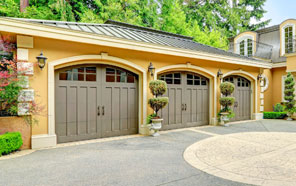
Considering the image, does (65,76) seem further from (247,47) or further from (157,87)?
(247,47)

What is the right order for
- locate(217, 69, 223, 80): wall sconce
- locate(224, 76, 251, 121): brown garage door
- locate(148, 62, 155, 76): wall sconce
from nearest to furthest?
locate(148, 62, 155, 76): wall sconce < locate(217, 69, 223, 80): wall sconce < locate(224, 76, 251, 121): brown garage door

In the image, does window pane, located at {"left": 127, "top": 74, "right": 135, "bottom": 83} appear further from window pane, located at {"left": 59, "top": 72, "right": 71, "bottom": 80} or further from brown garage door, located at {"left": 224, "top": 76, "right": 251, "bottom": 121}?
brown garage door, located at {"left": 224, "top": 76, "right": 251, "bottom": 121}

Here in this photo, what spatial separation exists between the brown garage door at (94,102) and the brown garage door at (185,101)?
1.58m

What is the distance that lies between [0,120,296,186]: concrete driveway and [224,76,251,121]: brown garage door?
20.1 feet

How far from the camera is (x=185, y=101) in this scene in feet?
27.0

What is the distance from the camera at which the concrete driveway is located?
10.5ft

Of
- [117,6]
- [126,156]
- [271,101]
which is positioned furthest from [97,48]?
[271,101]

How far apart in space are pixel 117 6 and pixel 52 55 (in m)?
11.8

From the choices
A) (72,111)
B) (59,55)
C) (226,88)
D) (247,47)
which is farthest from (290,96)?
(59,55)

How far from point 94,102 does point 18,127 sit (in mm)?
2180

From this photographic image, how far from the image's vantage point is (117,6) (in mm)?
15414

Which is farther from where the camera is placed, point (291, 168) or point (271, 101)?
point (271, 101)

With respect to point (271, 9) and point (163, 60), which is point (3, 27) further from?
point (271, 9)

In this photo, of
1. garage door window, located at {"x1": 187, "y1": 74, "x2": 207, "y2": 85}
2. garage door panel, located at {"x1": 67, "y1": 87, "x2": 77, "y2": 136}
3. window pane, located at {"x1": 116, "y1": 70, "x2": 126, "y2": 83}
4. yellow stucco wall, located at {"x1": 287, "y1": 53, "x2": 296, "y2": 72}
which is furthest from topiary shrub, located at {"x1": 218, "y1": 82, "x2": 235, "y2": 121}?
garage door panel, located at {"x1": 67, "y1": 87, "x2": 77, "y2": 136}
